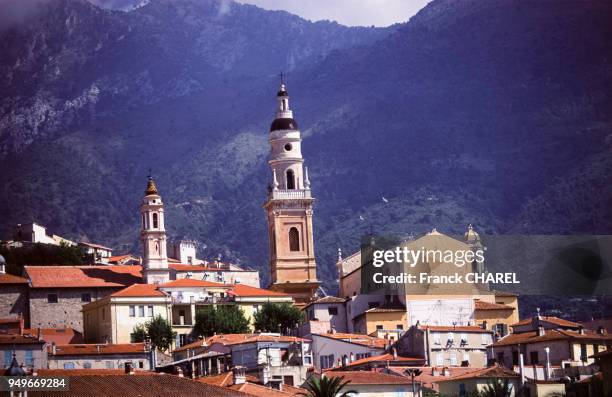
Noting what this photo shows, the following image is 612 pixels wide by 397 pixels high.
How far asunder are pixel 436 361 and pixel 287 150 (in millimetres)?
51115

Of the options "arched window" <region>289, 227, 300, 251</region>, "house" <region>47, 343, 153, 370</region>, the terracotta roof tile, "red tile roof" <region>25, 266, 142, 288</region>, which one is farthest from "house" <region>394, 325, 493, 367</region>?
"arched window" <region>289, 227, 300, 251</region>

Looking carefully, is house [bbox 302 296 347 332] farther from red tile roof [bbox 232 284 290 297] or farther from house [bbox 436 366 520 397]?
house [bbox 436 366 520 397]

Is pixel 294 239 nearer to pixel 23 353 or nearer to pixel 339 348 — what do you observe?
pixel 339 348

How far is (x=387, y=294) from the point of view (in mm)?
142000

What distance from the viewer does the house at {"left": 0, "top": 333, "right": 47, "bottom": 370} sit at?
4099 inches

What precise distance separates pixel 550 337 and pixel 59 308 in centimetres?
4681

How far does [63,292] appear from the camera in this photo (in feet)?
474

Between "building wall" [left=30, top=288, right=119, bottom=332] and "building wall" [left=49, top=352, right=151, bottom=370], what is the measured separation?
24.7 m

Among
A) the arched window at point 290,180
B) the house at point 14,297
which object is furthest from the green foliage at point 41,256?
the house at point 14,297

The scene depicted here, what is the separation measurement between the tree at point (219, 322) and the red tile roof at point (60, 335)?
350 inches

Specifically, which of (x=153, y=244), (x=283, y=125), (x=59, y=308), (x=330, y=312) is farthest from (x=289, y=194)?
(x=59, y=308)

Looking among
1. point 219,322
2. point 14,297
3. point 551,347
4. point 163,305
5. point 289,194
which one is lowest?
point 551,347

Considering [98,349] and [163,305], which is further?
[163,305]

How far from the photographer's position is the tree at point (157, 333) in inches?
5221
